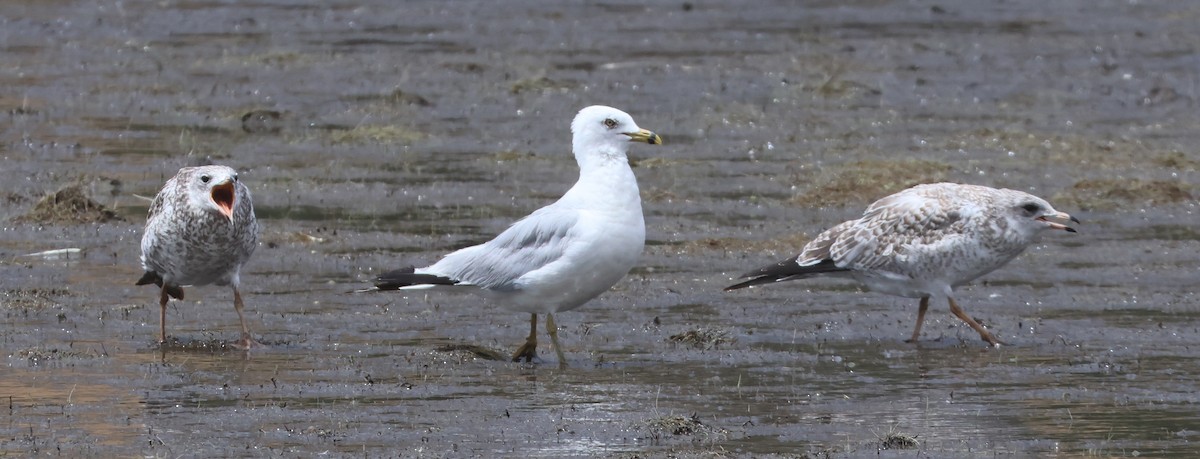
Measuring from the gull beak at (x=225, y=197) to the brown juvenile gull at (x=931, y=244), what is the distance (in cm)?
301

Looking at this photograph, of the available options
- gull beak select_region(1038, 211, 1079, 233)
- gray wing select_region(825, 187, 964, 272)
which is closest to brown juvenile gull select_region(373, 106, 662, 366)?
gray wing select_region(825, 187, 964, 272)

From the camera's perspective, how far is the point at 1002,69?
23250 mm

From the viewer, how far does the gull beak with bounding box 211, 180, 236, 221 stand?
36.8ft

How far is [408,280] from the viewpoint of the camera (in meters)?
11.0

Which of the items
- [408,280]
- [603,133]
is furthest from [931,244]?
[408,280]

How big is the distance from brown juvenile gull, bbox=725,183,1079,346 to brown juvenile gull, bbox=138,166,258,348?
2.94 meters

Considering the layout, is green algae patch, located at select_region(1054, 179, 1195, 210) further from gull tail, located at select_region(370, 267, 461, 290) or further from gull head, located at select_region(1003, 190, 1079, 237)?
gull tail, located at select_region(370, 267, 461, 290)

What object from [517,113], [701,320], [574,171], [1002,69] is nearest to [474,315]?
[701,320]

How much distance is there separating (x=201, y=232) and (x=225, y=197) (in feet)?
0.97

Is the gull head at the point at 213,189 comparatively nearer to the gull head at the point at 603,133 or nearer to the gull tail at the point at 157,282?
the gull tail at the point at 157,282

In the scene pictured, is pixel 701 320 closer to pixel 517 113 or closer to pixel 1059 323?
pixel 1059 323

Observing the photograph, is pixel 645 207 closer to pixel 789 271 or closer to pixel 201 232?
pixel 789 271

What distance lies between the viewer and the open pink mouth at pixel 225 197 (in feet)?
36.8

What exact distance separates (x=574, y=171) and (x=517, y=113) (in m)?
3.18
